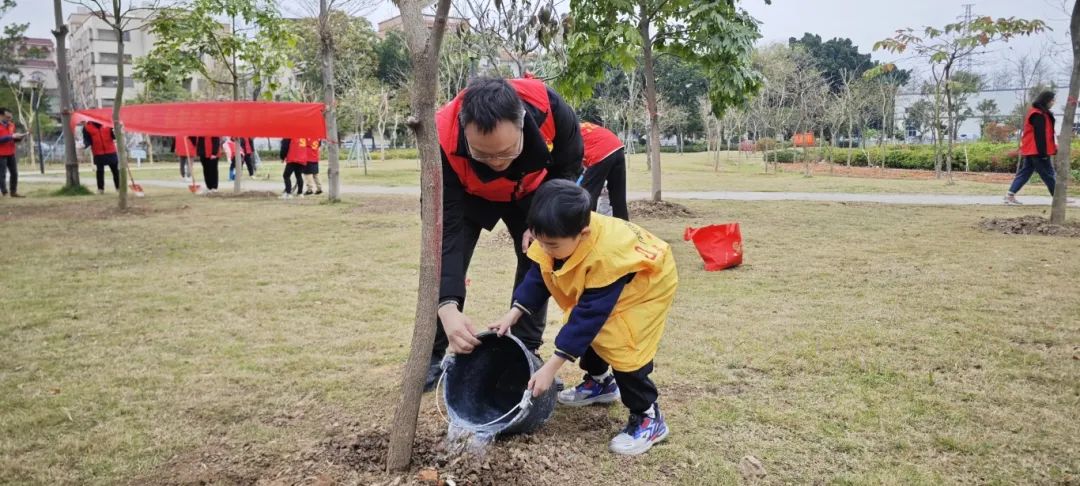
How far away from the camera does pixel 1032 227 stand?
808cm

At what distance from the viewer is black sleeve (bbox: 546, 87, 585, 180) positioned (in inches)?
119

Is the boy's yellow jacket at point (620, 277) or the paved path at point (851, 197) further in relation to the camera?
the paved path at point (851, 197)

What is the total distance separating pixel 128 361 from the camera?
3.90 metres

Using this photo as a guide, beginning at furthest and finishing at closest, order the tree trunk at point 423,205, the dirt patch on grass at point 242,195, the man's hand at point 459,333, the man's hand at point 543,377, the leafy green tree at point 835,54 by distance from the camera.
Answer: the leafy green tree at point 835,54 < the dirt patch on grass at point 242,195 < the man's hand at point 459,333 < the man's hand at point 543,377 < the tree trunk at point 423,205

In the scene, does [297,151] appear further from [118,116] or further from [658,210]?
[658,210]

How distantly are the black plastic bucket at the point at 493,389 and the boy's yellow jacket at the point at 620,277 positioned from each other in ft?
1.00

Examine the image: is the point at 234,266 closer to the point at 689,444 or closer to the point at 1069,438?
the point at 689,444

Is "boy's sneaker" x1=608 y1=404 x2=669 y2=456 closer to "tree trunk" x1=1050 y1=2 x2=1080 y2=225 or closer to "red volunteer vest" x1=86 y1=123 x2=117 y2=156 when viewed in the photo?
"tree trunk" x1=1050 y1=2 x2=1080 y2=225

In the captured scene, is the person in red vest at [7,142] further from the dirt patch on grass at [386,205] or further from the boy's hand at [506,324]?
the boy's hand at [506,324]

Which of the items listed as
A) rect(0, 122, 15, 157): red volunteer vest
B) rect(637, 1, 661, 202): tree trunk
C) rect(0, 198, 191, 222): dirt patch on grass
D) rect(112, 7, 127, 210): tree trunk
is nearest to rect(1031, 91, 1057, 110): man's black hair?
rect(637, 1, 661, 202): tree trunk

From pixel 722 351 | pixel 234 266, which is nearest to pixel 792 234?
pixel 722 351

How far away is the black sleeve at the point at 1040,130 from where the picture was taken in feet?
31.1

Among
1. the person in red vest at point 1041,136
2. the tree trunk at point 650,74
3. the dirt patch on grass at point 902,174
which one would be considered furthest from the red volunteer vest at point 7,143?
the dirt patch on grass at point 902,174

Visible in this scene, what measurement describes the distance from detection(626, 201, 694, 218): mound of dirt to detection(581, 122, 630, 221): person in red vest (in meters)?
4.88
